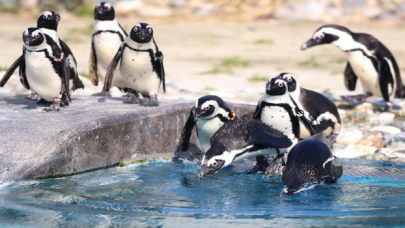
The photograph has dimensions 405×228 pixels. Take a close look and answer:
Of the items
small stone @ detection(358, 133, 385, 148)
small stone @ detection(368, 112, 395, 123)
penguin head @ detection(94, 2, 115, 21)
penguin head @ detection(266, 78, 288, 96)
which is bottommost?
small stone @ detection(358, 133, 385, 148)

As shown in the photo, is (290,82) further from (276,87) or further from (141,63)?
(141,63)

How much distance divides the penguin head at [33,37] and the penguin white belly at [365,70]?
398 cm

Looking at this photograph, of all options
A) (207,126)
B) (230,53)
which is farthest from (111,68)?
(230,53)

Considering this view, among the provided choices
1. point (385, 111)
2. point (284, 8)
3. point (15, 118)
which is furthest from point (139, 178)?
point (284, 8)

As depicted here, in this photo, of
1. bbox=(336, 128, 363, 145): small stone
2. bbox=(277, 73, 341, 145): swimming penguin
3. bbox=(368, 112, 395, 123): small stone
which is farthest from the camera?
bbox=(368, 112, 395, 123): small stone

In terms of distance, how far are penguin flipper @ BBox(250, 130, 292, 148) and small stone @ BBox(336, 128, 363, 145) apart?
189cm

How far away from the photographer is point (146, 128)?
4820mm

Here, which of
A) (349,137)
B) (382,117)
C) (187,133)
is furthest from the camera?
(382,117)

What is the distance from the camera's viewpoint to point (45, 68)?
4746 mm

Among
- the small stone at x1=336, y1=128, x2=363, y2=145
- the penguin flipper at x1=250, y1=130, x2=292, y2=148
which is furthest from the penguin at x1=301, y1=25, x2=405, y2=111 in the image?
the penguin flipper at x1=250, y1=130, x2=292, y2=148

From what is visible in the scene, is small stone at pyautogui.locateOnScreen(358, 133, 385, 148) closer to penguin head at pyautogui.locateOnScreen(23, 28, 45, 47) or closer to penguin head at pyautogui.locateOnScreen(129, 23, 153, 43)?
penguin head at pyautogui.locateOnScreen(129, 23, 153, 43)

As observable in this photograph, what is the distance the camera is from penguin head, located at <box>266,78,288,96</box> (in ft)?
14.7

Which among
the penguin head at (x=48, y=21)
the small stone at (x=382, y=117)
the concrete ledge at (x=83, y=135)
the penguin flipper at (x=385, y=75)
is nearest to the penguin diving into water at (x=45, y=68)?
the concrete ledge at (x=83, y=135)

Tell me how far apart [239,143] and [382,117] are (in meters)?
3.18
